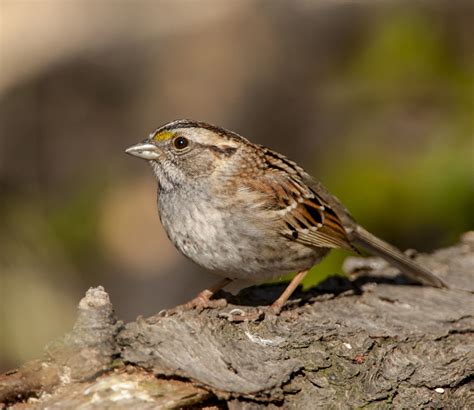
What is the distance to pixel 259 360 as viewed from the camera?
11.5ft

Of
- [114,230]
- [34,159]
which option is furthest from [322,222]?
[34,159]

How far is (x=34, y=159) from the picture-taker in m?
8.52

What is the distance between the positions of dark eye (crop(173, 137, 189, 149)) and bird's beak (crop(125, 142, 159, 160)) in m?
0.10

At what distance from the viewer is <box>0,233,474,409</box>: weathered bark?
3.27 m

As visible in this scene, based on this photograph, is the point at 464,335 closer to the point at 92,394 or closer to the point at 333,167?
the point at 92,394

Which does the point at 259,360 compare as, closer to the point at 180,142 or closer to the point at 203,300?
the point at 203,300

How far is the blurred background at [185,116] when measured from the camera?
5680 mm

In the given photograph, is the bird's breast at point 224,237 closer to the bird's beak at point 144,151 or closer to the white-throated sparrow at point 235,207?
the white-throated sparrow at point 235,207

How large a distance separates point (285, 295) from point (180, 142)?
925 mm

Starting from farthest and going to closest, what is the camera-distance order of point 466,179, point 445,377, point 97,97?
1. point 97,97
2. point 466,179
3. point 445,377

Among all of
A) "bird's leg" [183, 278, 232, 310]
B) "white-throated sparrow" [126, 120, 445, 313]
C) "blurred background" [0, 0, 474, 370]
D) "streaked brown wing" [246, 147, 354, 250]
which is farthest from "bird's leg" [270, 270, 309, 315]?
"blurred background" [0, 0, 474, 370]

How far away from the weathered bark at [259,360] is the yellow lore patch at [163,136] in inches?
33.5

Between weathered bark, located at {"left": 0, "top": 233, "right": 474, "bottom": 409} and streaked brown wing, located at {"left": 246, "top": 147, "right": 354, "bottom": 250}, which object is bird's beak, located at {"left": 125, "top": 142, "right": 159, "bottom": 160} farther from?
weathered bark, located at {"left": 0, "top": 233, "right": 474, "bottom": 409}

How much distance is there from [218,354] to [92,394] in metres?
0.53
